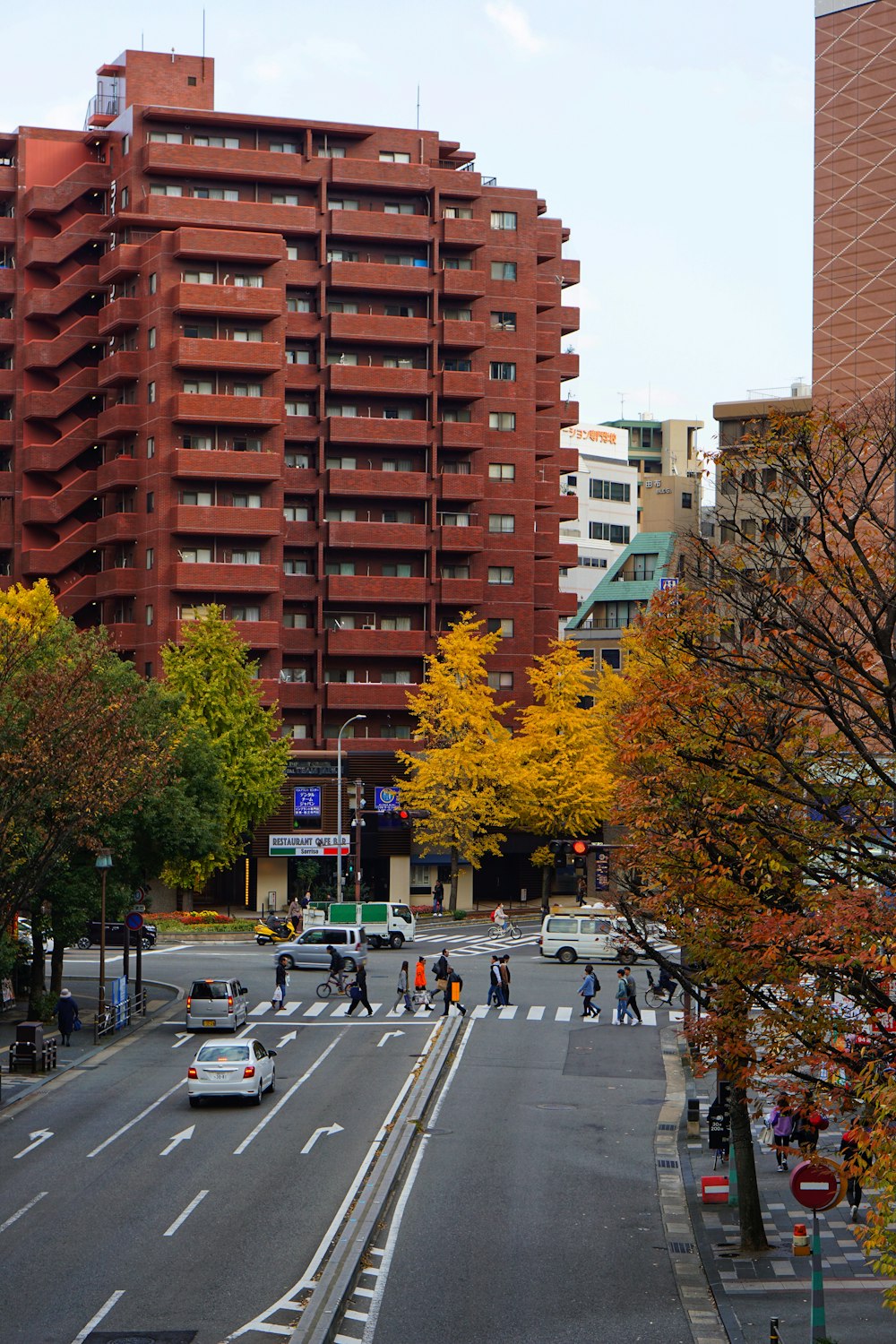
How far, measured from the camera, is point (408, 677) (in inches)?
3565

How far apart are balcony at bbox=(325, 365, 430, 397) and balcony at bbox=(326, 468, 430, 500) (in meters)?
4.35

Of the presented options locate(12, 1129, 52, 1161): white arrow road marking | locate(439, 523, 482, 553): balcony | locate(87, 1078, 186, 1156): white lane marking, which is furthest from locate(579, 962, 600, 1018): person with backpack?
locate(439, 523, 482, 553): balcony

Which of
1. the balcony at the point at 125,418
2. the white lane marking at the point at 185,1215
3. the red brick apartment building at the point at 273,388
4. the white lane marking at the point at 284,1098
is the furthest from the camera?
the balcony at the point at 125,418

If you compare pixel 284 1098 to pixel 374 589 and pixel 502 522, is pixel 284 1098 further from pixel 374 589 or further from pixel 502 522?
pixel 502 522

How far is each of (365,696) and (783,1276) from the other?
6608cm

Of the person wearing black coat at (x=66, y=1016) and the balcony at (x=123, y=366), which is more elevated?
the balcony at (x=123, y=366)

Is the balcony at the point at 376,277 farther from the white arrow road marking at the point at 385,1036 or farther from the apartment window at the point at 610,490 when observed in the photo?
the white arrow road marking at the point at 385,1036

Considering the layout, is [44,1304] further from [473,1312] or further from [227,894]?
[227,894]

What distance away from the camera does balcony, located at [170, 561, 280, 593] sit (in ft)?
277

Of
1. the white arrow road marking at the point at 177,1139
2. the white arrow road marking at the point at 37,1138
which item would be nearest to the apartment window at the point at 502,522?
the white arrow road marking at the point at 177,1139

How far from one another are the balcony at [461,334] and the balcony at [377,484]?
7553 millimetres

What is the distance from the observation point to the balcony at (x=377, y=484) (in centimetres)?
8925

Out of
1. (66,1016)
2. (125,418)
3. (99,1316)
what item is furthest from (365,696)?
(99,1316)

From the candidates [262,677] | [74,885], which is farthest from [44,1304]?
[262,677]
